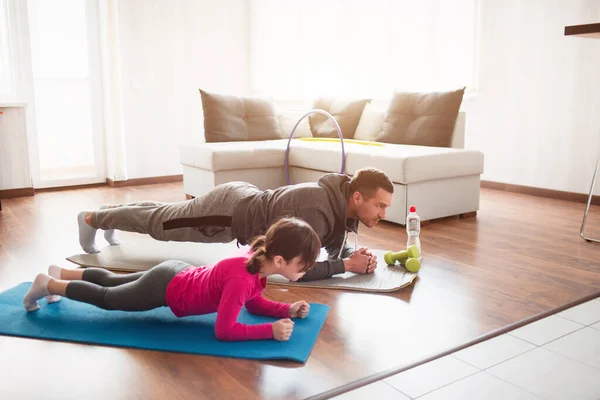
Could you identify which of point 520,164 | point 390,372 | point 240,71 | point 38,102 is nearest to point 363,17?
point 240,71

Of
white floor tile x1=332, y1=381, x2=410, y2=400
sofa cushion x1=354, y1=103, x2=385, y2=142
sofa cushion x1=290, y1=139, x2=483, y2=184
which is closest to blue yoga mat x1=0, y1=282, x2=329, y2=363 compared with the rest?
white floor tile x1=332, y1=381, x2=410, y2=400

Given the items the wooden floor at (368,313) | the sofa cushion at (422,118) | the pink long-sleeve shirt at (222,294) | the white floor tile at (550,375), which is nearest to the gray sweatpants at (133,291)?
the pink long-sleeve shirt at (222,294)

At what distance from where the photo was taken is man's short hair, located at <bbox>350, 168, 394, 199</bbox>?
249 centimetres

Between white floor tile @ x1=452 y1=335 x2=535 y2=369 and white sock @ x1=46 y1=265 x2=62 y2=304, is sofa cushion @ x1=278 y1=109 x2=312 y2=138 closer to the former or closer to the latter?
white sock @ x1=46 y1=265 x2=62 y2=304

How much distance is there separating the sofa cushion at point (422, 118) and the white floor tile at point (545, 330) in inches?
88.4

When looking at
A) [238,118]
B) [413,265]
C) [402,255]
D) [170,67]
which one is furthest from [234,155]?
[413,265]

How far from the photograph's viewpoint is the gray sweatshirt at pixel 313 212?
8.29 ft

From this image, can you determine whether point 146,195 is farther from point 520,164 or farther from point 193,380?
point 193,380

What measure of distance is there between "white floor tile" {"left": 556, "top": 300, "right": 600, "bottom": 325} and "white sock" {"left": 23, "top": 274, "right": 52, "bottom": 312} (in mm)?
1991

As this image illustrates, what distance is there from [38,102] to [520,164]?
4.37 m

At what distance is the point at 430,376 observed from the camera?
5.95 feet

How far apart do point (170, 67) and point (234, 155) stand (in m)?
1.94

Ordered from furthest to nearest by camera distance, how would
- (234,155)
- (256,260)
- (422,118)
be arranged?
(234,155), (422,118), (256,260)

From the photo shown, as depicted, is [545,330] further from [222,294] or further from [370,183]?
[222,294]
